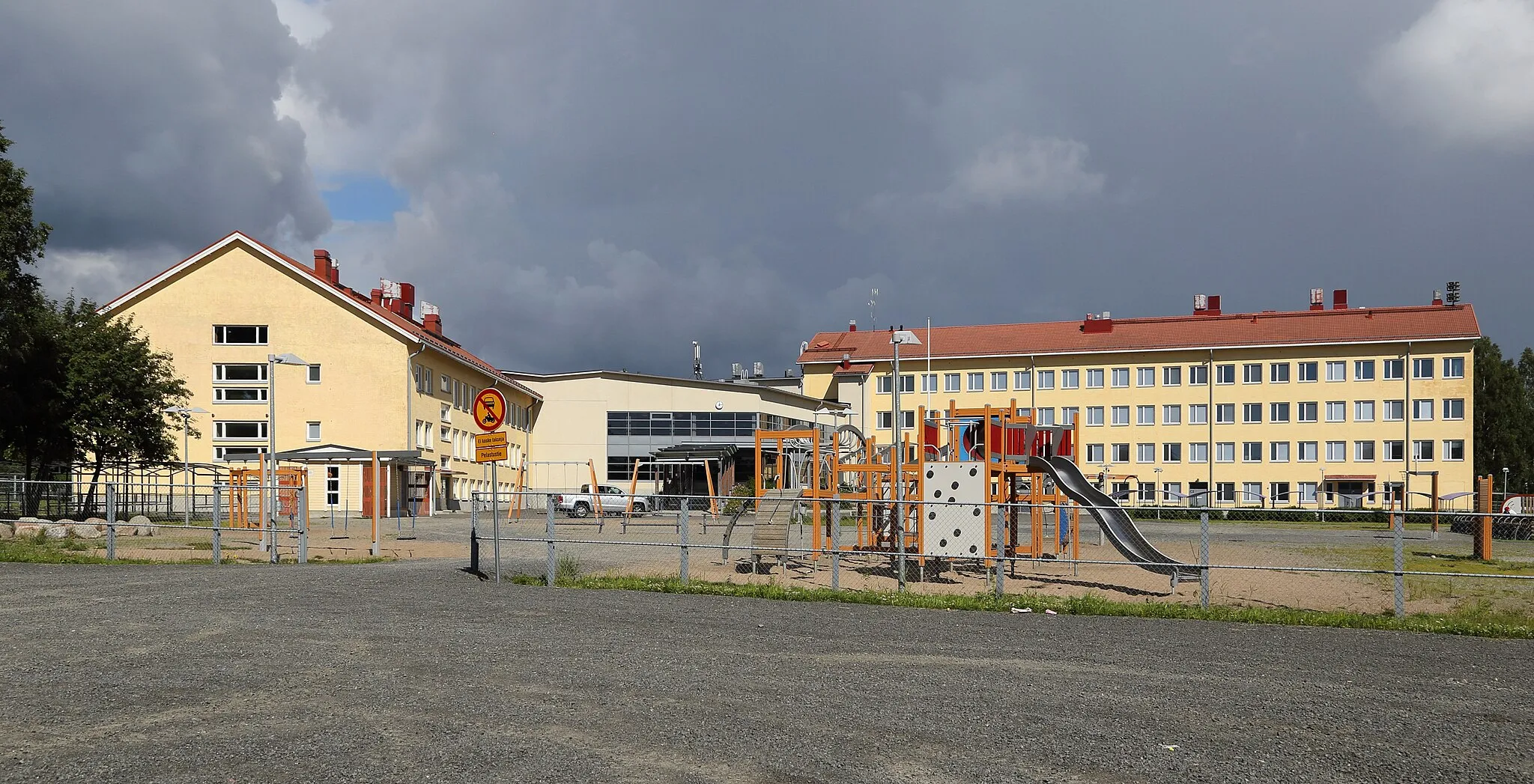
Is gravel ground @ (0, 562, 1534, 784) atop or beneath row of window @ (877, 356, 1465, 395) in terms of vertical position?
beneath

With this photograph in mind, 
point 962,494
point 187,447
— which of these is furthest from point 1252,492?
point 962,494

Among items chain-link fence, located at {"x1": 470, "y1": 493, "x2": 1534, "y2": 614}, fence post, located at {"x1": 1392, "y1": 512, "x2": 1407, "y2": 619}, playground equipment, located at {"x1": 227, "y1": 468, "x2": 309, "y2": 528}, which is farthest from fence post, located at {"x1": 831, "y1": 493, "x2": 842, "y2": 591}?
playground equipment, located at {"x1": 227, "y1": 468, "x2": 309, "y2": 528}

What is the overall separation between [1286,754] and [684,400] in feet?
209

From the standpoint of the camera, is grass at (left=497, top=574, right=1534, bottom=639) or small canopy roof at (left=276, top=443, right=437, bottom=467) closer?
grass at (left=497, top=574, right=1534, bottom=639)

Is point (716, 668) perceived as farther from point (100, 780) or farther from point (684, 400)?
point (684, 400)

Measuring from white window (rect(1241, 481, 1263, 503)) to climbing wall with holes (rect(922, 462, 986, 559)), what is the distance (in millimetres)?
58273

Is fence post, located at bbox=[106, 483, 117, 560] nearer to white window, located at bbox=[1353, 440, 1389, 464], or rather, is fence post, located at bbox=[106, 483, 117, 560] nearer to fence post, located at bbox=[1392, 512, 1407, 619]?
fence post, located at bbox=[1392, 512, 1407, 619]

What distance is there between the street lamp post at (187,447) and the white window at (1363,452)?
60.9 m

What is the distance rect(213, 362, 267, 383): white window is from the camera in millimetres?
52625

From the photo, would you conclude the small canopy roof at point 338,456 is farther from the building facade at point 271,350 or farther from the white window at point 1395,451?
the white window at point 1395,451

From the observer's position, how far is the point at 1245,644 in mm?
11555

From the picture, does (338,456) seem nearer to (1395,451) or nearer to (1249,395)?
(1249,395)

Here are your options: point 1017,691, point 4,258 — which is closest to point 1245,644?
point 1017,691

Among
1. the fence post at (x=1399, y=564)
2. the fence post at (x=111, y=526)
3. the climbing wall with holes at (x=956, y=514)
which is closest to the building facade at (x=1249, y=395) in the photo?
the climbing wall with holes at (x=956, y=514)
